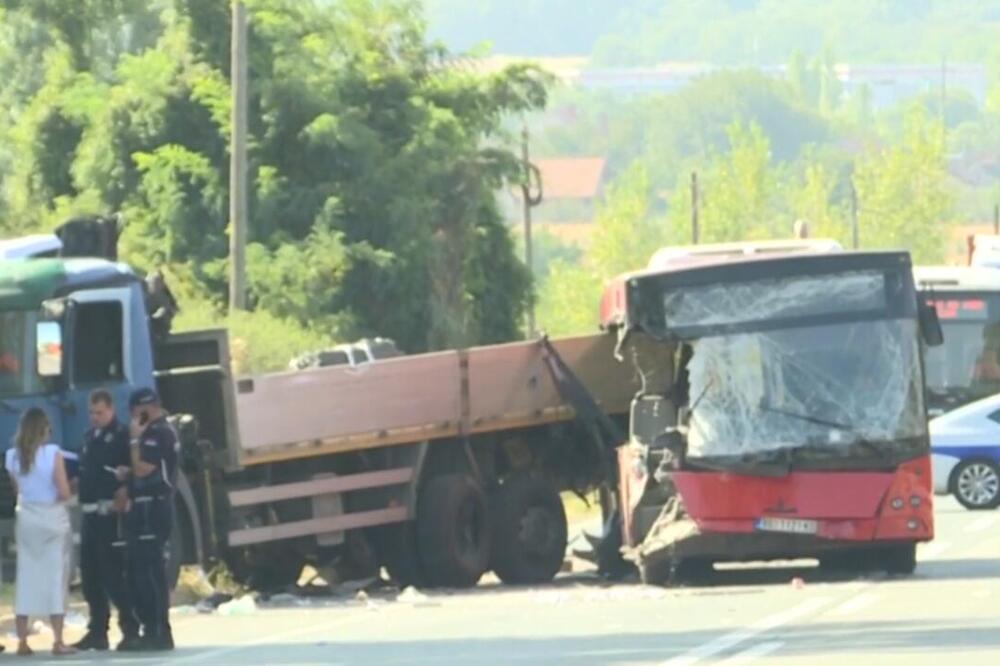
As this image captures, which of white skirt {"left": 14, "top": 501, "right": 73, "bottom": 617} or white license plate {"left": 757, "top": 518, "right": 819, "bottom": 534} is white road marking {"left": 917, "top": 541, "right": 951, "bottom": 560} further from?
white skirt {"left": 14, "top": 501, "right": 73, "bottom": 617}

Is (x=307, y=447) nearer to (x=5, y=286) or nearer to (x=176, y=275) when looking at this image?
(x=5, y=286)

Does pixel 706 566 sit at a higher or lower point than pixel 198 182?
lower

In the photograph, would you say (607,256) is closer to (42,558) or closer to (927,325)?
(927,325)

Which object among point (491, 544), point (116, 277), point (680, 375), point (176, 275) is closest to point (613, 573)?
point (491, 544)

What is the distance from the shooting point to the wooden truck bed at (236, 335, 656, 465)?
1014 inches

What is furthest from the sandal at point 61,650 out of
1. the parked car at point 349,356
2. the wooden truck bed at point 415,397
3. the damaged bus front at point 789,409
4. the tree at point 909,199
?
the tree at point 909,199

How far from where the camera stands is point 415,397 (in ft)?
89.4

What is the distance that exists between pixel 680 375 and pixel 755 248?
3429 mm

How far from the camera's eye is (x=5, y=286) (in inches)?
894

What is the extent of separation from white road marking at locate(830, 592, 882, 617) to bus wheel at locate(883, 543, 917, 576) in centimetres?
210

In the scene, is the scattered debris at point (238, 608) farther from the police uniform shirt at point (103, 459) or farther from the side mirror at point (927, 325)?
the side mirror at point (927, 325)

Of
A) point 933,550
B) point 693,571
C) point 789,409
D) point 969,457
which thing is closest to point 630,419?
point 693,571

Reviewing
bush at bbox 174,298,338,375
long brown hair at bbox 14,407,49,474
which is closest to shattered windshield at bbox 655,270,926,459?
long brown hair at bbox 14,407,49,474

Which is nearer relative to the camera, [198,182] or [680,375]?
[680,375]
